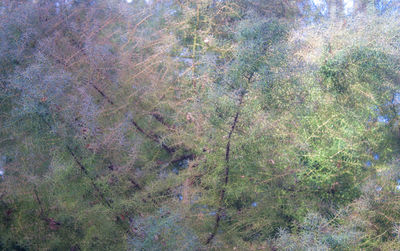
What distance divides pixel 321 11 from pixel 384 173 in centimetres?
210

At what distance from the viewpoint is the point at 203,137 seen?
290cm

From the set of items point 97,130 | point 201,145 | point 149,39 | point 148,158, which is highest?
point 149,39

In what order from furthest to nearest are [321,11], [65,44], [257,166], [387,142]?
[321,11]
[387,142]
[65,44]
[257,166]

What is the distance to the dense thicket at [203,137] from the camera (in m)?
2.52

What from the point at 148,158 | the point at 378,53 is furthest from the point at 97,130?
the point at 378,53

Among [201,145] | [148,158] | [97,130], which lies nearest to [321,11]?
[201,145]

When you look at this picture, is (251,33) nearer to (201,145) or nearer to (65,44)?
(201,145)

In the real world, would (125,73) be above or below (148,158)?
above

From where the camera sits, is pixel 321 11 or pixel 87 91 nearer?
pixel 87 91

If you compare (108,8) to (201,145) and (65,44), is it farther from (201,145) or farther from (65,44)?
(201,145)

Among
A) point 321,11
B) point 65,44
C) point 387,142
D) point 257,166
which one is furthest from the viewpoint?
point 321,11

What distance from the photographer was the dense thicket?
8.25ft

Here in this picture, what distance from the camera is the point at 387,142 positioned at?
3.62m

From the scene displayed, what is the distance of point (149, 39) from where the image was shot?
364cm
